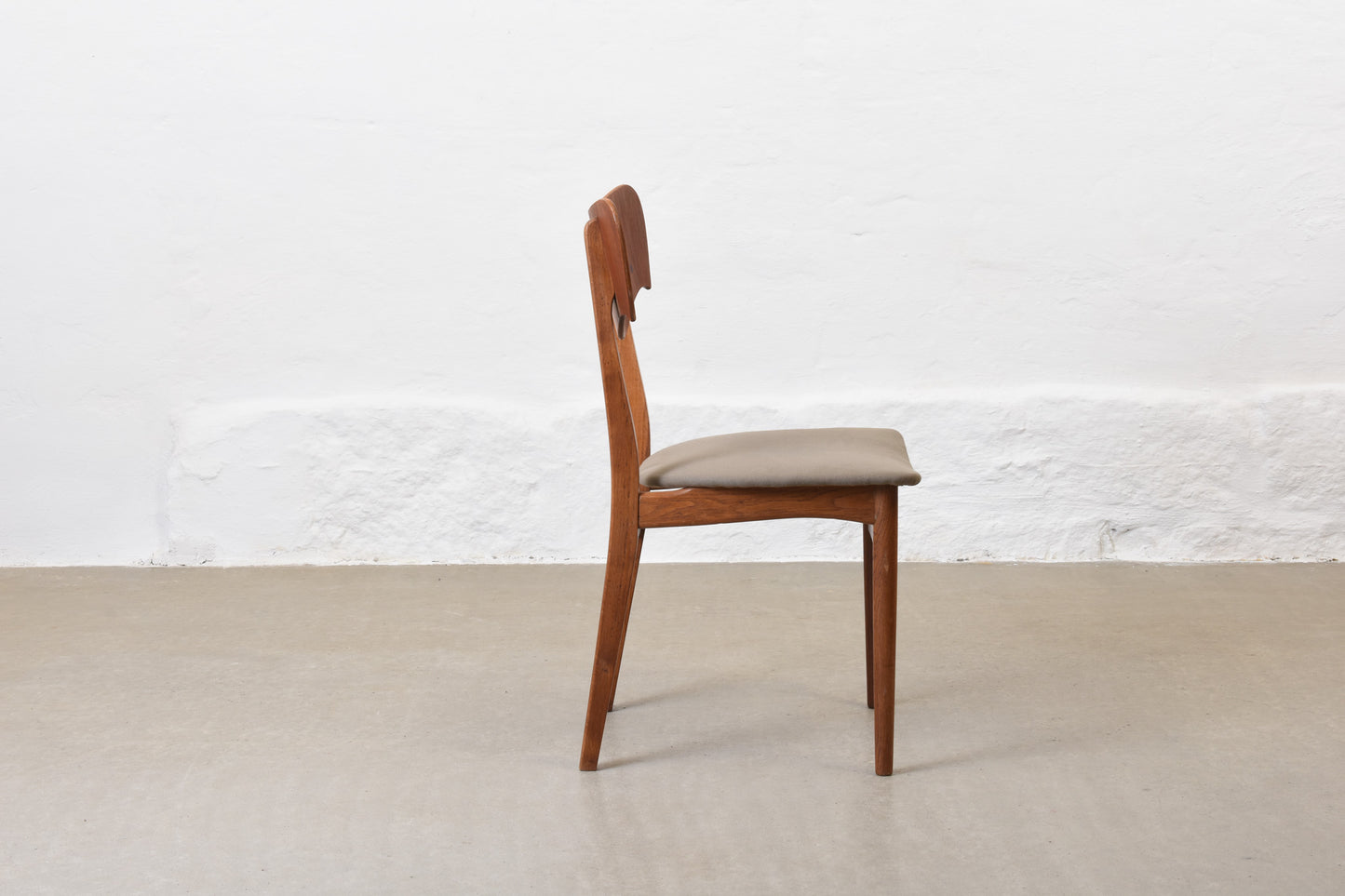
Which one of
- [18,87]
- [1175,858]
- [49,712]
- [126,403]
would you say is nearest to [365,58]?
[18,87]

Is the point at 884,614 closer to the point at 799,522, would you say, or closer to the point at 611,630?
the point at 611,630

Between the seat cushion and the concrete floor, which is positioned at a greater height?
the seat cushion

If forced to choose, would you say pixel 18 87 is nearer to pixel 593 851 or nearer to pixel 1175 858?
pixel 593 851

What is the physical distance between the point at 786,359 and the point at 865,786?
156 cm

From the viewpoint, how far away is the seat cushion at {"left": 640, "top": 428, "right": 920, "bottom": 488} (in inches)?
64.2

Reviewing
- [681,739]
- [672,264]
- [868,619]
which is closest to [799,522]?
[672,264]

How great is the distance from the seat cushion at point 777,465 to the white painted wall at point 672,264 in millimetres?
1225

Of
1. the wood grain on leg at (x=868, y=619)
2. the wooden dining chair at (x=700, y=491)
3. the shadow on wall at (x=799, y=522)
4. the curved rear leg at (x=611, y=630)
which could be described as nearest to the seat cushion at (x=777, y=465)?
the wooden dining chair at (x=700, y=491)

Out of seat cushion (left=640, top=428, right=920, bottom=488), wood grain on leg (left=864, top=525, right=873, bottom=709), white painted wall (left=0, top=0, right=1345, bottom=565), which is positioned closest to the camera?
seat cushion (left=640, top=428, right=920, bottom=488)

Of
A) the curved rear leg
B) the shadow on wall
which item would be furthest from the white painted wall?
the curved rear leg

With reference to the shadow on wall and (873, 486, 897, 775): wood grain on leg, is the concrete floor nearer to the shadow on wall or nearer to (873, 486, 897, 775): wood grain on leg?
(873, 486, 897, 775): wood grain on leg

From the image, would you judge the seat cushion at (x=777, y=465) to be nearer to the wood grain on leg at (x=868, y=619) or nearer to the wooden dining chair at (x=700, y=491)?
the wooden dining chair at (x=700, y=491)

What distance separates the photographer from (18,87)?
9.95 ft

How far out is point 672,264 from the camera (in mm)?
3043
